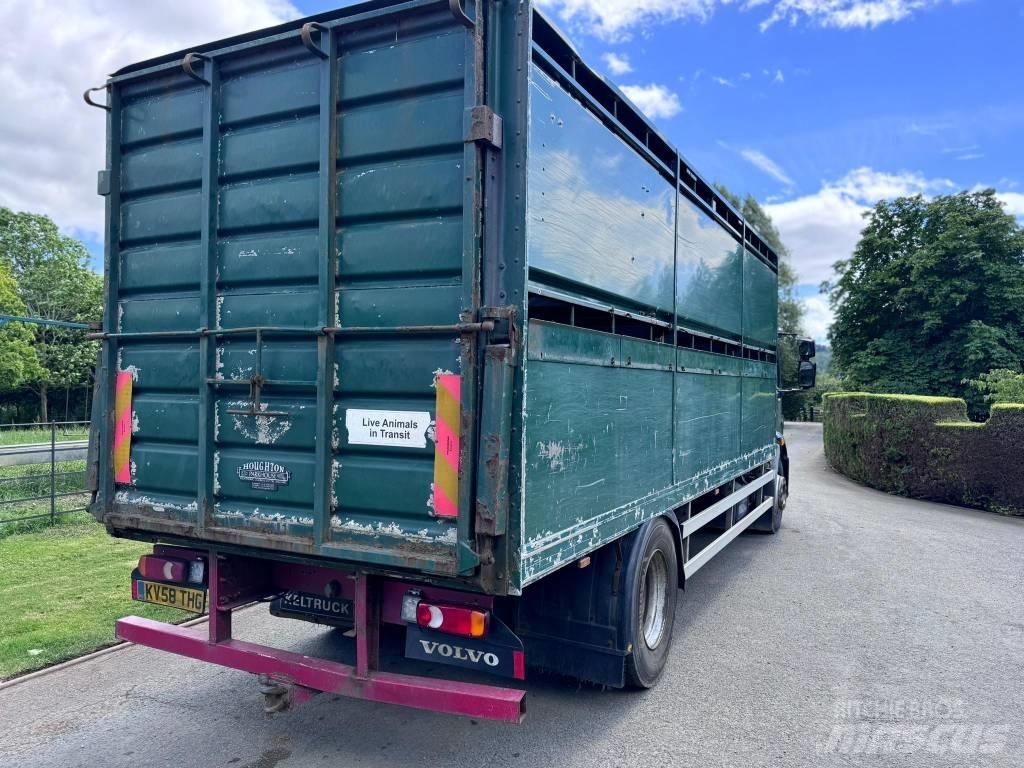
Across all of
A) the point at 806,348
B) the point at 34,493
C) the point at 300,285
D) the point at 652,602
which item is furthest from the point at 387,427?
the point at 34,493

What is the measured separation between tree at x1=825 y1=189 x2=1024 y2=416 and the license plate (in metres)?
23.0

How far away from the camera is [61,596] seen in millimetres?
5750

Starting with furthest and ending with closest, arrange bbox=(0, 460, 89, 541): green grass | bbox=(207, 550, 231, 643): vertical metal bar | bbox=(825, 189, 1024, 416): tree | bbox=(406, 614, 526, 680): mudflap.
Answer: bbox=(825, 189, 1024, 416): tree
bbox=(0, 460, 89, 541): green grass
bbox=(207, 550, 231, 643): vertical metal bar
bbox=(406, 614, 526, 680): mudflap

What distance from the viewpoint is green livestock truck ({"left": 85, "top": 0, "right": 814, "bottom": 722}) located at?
9.61 feet

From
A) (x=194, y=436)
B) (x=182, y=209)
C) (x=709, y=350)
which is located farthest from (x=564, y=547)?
(x=709, y=350)

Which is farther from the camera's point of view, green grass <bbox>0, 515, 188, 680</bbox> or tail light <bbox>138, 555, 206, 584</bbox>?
green grass <bbox>0, 515, 188, 680</bbox>

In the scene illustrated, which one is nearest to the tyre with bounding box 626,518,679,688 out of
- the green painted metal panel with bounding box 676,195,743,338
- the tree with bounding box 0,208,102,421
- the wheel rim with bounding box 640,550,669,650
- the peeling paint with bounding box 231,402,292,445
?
the wheel rim with bounding box 640,550,669,650

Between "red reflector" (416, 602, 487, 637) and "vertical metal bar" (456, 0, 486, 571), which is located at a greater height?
"vertical metal bar" (456, 0, 486, 571)

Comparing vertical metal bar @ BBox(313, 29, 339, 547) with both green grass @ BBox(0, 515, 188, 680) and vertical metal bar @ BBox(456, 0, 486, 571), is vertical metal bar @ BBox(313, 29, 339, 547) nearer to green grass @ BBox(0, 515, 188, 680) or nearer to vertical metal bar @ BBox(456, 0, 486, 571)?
vertical metal bar @ BBox(456, 0, 486, 571)

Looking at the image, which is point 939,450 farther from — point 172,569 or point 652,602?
point 172,569

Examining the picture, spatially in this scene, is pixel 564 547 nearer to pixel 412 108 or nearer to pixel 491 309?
pixel 491 309

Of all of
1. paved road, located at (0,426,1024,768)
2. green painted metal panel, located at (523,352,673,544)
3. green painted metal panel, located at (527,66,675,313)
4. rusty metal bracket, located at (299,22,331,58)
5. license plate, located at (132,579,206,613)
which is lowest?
paved road, located at (0,426,1024,768)

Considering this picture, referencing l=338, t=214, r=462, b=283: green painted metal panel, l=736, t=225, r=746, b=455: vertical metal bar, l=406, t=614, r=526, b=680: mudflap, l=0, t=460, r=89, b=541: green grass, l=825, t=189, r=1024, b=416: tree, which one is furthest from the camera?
l=825, t=189, r=1024, b=416: tree

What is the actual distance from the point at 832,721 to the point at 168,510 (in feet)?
12.6
